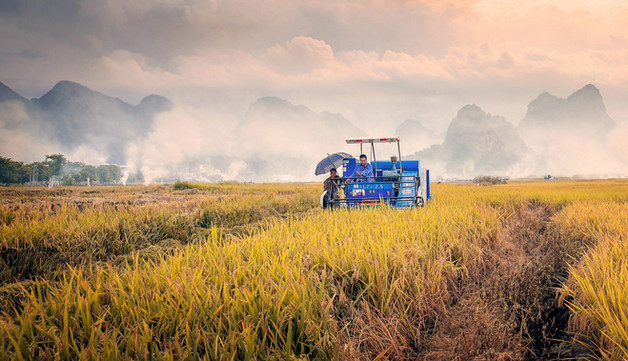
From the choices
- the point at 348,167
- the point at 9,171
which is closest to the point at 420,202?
the point at 348,167

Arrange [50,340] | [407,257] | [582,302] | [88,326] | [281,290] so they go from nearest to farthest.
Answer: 1. [50,340]
2. [88,326]
3. [281,290]
4. [582,302]
5. [407,257]

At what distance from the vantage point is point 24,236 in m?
5.02

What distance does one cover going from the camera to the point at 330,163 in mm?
10633

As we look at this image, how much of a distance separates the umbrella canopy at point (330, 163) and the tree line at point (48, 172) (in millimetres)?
45990

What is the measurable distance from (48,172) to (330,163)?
216ft

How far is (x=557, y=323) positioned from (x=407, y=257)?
5.19 ft

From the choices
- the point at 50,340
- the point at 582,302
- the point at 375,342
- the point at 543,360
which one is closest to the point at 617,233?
the point at 582,302

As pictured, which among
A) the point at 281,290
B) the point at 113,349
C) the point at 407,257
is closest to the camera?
the point at 113,349

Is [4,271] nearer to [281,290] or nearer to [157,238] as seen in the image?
[157,238]

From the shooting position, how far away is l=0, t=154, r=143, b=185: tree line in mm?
40094

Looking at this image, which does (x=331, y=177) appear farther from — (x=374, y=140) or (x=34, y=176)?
(x=34, y=176)

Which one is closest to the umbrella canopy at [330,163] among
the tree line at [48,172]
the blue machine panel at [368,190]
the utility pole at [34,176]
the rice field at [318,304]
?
the blue machine panel at [368,190]

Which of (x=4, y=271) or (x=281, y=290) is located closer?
(x=281, y=290)

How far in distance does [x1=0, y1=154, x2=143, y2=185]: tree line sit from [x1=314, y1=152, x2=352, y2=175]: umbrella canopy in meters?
46.0
